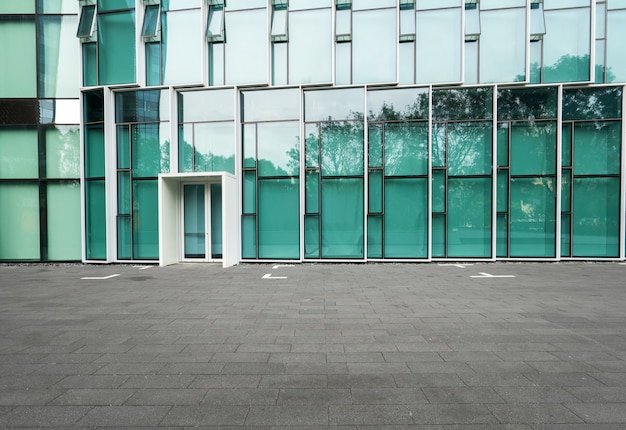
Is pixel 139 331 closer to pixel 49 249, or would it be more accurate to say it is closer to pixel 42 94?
pixel 49 249

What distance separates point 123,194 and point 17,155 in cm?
454

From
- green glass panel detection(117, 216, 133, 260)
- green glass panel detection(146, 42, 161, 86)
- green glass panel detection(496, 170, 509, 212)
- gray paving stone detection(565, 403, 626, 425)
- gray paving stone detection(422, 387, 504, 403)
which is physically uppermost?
Answer: green glass panel detection(146, 42, 161, 86)

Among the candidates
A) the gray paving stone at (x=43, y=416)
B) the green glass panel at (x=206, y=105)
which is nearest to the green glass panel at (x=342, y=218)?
the green glass panel at (x=206, y=105)

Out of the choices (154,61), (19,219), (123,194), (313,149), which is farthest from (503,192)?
(19,219)

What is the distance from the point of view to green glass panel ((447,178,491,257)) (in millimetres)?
12117

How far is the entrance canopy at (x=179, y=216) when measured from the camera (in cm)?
1149

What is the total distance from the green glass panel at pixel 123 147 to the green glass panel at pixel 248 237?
504cm

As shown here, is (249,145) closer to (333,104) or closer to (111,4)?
(333,104)

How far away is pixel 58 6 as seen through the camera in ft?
42.4

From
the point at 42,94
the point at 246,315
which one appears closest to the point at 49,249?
the point at 42,94

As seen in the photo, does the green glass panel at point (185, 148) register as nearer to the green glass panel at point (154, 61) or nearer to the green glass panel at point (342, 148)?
the green glass panel at point (154, 61)

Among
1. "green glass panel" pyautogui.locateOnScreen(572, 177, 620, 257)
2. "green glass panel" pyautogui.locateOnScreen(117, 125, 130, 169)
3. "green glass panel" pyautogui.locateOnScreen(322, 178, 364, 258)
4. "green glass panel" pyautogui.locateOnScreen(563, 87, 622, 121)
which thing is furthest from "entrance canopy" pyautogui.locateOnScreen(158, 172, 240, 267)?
"green glass panel" pyautogui.locateOnScreen(563, 87, 622, 121)

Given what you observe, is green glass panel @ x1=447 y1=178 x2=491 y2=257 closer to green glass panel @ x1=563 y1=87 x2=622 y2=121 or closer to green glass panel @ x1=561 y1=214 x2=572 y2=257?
green glass panel @ x1=561 y1=214 x2=572 y2=257

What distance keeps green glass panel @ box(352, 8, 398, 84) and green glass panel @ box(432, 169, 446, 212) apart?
3817mm
